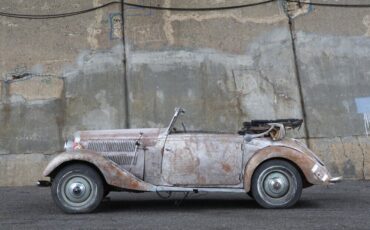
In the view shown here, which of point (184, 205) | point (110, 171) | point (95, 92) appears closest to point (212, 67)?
point (95, 92)

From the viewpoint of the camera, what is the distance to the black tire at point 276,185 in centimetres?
777

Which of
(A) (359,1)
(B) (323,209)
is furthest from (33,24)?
(B) (323,209)

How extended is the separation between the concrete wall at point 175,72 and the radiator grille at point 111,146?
16.0 feet

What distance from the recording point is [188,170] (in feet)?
25.5

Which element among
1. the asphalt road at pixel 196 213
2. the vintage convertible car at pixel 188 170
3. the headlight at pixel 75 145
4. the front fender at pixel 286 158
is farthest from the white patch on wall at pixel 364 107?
the headlight at pixel 75 145

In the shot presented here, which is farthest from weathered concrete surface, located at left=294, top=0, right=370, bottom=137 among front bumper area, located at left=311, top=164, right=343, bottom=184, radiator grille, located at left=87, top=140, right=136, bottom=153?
radiator grille, located at left=87, top=140, right=136, bottom=153

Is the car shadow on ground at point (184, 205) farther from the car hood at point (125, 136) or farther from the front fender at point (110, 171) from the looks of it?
the car hood at point (125, 136)

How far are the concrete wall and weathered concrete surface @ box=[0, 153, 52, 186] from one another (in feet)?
0.07

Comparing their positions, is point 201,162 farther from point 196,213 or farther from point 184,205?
point 184,205

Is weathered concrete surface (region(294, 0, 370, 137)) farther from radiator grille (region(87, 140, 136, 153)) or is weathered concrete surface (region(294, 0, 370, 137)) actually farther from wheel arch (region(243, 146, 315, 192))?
radiator grille (region(87, 140, 136, 153))

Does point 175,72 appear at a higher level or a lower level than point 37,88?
higher

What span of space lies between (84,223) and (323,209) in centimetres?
319

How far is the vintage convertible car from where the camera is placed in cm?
774

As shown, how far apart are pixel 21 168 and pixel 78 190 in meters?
5.39
